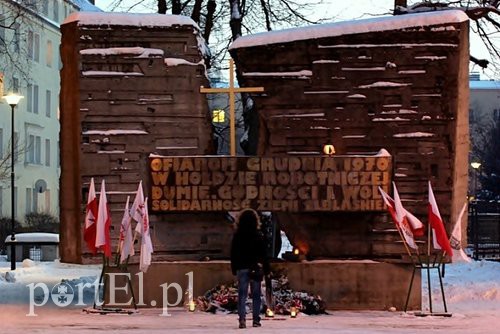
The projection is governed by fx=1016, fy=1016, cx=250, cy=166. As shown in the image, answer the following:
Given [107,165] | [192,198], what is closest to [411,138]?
[192,198]

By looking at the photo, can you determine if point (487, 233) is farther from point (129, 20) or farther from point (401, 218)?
point (129, 20)

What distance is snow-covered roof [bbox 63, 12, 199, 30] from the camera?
57.3 feet

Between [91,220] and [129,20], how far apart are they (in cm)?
356

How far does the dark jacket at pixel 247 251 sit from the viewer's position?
14.6 m

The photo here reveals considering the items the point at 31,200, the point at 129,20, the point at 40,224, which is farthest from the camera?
the point at 31,200

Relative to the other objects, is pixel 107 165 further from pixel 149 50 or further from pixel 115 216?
pixel 149 50

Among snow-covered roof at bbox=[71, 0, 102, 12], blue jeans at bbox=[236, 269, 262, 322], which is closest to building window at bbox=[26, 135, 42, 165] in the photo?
snow-covered roof at bbox=[71, 0, 102, 12]

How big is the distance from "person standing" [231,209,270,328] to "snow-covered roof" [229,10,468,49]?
3.88m

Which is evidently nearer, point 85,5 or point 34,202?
point 34,202

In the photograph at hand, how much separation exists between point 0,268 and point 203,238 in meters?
12.9

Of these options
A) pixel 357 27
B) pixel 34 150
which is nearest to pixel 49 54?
pixel 34 150

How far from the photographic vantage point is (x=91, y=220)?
16.6m

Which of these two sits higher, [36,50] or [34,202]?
[36,50]

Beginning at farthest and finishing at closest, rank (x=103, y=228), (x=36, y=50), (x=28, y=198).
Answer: (x=36, y=50), (x=28, y=198), (x=103, y=228)
